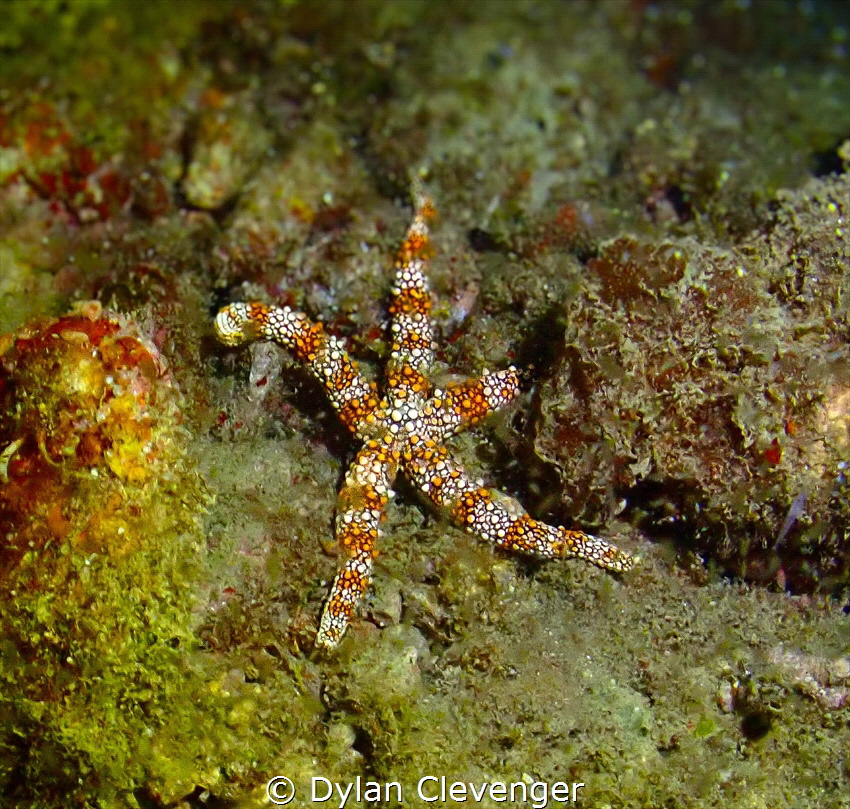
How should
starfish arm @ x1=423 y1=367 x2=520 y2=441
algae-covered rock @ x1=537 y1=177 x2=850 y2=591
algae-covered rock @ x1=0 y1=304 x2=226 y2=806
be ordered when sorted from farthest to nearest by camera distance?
starfish arm @ x1=423 y1=367 x2=520 y2=441
algae-covered rock @ x1=537 y1=177 x2=850 y2=591
algae-covered rock @ x1=0 y1=304 x2=226 y2=806

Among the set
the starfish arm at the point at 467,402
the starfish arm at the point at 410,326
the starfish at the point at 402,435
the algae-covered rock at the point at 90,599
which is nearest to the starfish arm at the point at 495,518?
the starfish at the point at 402,435

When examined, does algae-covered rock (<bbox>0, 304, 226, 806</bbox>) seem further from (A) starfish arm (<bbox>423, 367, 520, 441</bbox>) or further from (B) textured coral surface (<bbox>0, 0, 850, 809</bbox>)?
(A) starfish arm (<bbox>423, 367, 520, 441</bbox>)

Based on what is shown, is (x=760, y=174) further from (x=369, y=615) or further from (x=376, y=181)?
(x=369, y=615)

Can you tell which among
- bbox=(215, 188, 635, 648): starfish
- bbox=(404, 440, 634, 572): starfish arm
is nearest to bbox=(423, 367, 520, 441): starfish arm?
bbox=(215, 188, 635, 648): starfish

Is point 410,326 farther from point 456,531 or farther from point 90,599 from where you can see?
point 90,599

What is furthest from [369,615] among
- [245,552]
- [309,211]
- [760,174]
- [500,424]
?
[760,174]

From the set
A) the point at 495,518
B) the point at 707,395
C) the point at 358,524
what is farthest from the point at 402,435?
the point at 707,395

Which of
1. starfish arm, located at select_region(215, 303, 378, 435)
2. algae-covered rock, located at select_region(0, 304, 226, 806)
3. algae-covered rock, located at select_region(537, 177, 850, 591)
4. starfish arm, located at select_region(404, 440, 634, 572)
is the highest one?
algae-covered rock, located at select_region(537, 177, 850, 591)
